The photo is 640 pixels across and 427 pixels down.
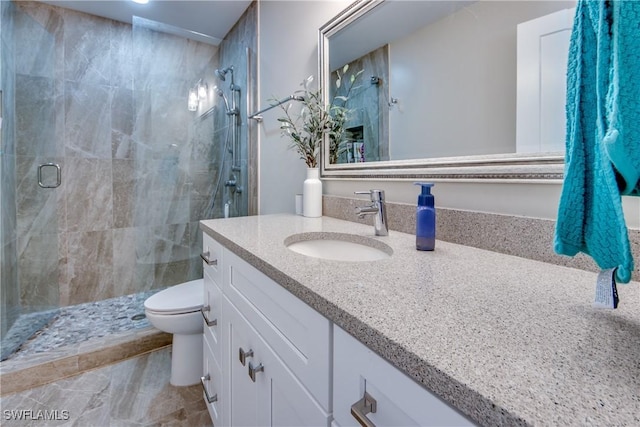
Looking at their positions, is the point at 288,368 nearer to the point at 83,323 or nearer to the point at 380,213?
the point at 380,213

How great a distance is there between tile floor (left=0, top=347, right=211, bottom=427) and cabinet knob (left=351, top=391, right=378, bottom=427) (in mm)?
1263

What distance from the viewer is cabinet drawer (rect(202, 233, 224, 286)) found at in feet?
3.61

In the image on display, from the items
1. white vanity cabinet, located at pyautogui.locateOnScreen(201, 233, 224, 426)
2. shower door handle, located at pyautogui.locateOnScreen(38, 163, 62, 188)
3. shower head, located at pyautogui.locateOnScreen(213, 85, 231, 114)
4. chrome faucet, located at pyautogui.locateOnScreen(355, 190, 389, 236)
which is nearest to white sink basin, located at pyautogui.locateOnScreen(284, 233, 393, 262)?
chrome faucet, located at pyautogui.locateOnScreen(355, 190, 389, 236)

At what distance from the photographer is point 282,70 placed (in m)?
1.77

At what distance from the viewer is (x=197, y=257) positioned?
2.29m

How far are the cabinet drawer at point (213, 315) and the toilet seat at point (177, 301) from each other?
0.87ft

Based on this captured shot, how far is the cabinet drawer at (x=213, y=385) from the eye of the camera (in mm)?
1139

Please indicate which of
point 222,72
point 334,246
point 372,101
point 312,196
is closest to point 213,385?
point 334,246

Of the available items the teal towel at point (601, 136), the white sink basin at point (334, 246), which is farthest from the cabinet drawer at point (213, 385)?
the teal towel at point (601, 136)

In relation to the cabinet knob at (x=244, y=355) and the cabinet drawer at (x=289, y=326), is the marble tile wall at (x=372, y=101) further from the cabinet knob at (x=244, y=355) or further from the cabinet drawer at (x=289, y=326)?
the cabinet knob at (x=244, y=355)

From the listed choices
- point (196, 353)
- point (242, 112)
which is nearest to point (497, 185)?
point (196, 353)

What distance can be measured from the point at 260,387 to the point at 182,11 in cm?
242

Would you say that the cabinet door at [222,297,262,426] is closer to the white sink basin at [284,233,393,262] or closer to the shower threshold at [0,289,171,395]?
the white sink basin at [284,233,393,262]

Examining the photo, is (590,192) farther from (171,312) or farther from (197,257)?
(197,257)
